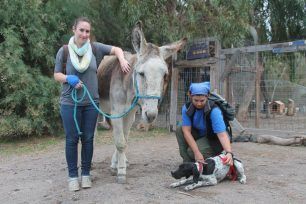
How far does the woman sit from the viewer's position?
4.88 meters

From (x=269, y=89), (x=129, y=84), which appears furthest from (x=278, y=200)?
(x=269, y=89)

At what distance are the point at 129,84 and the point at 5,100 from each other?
15.9 ft

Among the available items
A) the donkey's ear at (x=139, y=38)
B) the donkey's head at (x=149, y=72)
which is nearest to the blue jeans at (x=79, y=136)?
the donkey's head at (x=149, y=72)

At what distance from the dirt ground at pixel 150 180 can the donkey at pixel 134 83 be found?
18.5 inches

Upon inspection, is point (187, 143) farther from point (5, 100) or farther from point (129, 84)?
point (5, 100)

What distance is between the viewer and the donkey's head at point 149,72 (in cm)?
459

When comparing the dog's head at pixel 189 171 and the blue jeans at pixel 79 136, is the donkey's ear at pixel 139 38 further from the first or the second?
the dog's head at pixel 189 171

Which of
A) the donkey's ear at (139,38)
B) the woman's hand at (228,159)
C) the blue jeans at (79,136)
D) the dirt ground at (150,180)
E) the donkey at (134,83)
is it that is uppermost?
the donkey's ear at (139,38)

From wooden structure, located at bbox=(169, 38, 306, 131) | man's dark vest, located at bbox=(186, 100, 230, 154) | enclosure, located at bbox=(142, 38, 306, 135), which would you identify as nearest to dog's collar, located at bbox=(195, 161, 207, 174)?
man's dark vest, located at bbox=(186, 100, 230, 154)

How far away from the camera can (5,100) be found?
29.9 ft

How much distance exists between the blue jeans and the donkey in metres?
0.41

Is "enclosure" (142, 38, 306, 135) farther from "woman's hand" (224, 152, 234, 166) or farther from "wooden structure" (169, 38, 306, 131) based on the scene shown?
"woman's hand" (224, 152, 234, 166)

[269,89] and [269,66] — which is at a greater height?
[269,66]

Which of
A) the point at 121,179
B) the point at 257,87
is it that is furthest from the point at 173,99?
the point at 121,179
